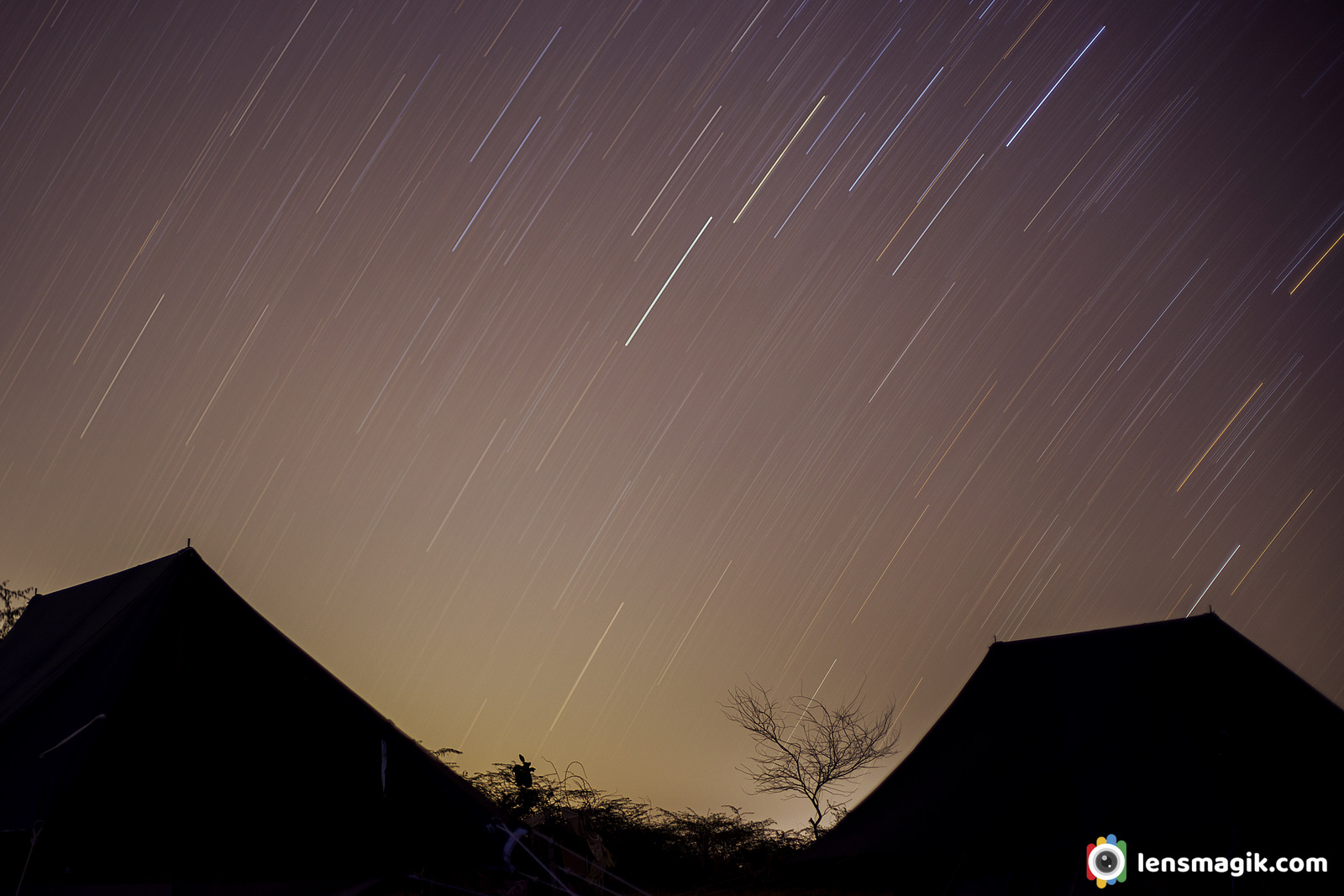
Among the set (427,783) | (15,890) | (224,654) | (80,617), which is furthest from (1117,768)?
(80,617)

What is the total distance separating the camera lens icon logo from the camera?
3895 mm

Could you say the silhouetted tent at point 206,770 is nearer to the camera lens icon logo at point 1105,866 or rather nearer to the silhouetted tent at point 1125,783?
the silhouetted tent at point 1125,783

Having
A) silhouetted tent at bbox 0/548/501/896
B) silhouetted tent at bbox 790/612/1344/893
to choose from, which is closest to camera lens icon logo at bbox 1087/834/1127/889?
silhouetted tent at bbox 790/612/1344/893

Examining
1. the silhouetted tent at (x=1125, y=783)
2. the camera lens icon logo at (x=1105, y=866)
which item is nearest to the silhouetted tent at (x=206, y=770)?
the silhouetted tent at (x=1125, y=783)

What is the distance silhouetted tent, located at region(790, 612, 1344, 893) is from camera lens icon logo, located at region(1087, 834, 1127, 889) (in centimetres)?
6

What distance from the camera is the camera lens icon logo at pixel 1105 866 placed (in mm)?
3895

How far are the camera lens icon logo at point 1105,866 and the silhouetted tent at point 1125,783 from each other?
6 cm

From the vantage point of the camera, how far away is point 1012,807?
4.30 meters

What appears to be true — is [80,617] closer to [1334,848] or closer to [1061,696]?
[1061,696]

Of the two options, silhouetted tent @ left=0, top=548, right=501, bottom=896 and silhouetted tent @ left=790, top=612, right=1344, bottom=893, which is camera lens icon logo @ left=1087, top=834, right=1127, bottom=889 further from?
silhouetted tent @ left=0, top=548, right=501, bottom=896

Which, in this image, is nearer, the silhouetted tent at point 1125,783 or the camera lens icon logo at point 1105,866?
the silhouetted tent at point 1125,783

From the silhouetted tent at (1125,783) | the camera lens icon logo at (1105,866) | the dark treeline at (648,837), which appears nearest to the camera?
the silhouetted tent at (1125,783)

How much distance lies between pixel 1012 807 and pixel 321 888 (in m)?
3.80

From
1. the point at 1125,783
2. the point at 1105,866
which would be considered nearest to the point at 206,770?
the point at 1105,866
